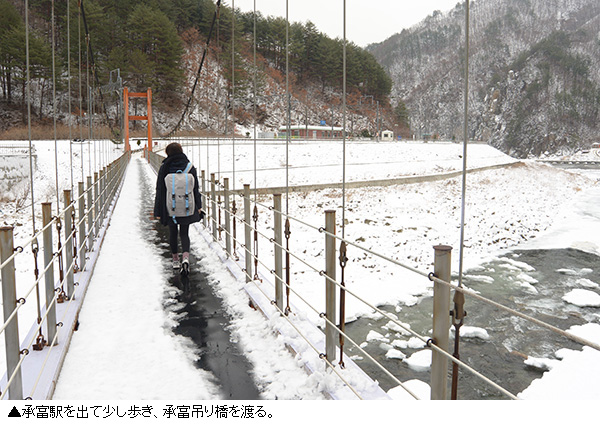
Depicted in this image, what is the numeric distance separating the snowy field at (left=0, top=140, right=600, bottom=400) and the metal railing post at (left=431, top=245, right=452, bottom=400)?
0.81 m

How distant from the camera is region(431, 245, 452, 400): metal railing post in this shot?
1724mm

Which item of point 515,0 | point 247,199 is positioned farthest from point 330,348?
point 515,0

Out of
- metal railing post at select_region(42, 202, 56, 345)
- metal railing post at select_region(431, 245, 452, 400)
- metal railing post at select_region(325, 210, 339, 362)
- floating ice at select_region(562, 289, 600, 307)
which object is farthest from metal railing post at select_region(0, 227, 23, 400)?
floating ice at select_region(562, 289, 600, 307)

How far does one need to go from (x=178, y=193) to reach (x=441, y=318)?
332 cm

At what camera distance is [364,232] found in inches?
552

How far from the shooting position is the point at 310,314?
711cm

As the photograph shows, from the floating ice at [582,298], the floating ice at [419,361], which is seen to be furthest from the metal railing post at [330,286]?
the floating ice at [582,298]

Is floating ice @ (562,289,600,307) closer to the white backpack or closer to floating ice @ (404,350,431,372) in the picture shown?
floating ice @ (404,350,431,372)

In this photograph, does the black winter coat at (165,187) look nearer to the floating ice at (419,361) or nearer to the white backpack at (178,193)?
the white backpack at (178,193)

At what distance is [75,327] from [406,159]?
31879 mm

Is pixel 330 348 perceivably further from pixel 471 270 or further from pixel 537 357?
pixel 471 270

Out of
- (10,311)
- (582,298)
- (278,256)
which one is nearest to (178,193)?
(278,256)

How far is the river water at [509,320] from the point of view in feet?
18.2

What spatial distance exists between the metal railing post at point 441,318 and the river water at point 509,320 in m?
3.33
